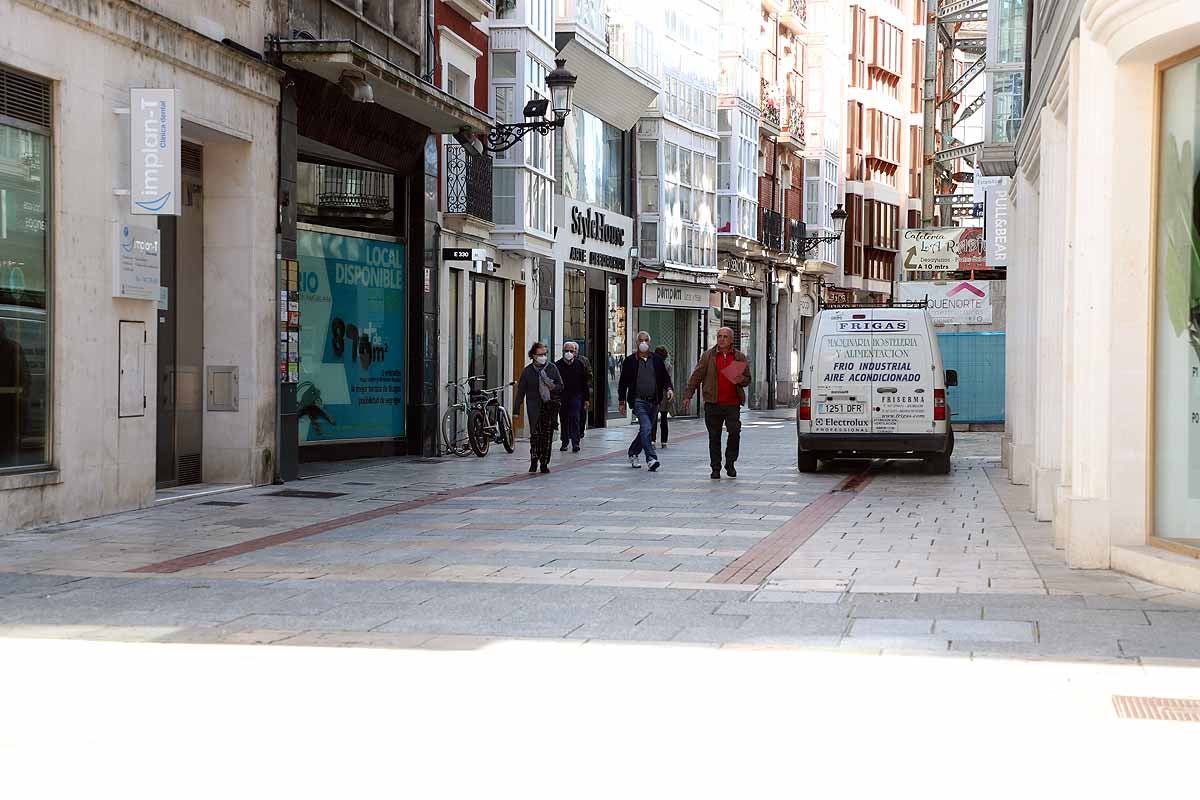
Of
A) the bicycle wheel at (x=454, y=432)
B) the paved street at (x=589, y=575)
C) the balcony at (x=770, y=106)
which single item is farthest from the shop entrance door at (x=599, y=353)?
the paved street at (x=589, y=575)

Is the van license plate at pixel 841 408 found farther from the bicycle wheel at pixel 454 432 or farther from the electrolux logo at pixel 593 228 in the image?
the electrolux logo at pixel 593 228

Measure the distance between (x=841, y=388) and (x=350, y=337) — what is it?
22.8 feet

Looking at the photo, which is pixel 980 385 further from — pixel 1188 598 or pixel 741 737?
pixel 741 737

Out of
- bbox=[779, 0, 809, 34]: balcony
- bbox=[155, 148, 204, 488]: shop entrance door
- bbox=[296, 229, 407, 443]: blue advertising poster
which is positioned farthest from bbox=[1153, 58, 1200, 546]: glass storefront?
bbox=[779, 0, 809, 34]: balcony

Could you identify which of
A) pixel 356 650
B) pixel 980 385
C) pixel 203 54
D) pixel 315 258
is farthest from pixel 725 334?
pixel 980 385

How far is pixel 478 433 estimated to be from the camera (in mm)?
24703

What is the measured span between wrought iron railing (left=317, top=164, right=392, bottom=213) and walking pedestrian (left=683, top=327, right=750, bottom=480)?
5678mm

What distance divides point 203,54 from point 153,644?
10.0 metres

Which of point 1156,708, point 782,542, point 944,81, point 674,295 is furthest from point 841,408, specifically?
point 944,81

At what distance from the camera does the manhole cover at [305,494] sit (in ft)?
56.7

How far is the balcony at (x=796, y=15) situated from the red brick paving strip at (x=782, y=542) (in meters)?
38.7

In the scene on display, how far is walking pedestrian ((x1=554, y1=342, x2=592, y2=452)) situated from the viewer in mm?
24938

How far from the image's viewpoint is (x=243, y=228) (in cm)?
1809

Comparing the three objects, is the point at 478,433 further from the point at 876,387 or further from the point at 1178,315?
the point at 1178,315
